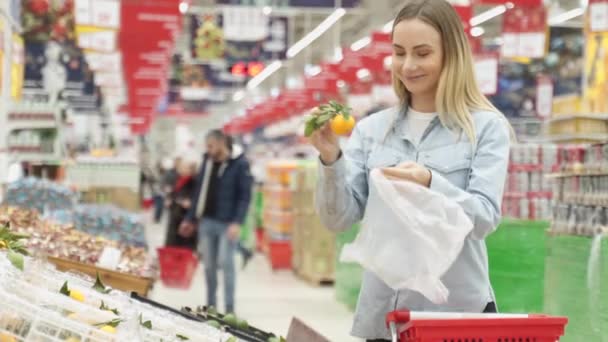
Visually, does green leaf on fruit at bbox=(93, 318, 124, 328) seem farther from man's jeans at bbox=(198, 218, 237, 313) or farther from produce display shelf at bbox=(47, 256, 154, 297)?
man's jeans at bbox=(198, 218, 237, 313)

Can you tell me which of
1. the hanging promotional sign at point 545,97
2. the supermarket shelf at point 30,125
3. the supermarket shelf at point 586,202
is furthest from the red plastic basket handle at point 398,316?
the hanging promotional sign at point 545,97

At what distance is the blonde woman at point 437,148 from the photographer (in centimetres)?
240

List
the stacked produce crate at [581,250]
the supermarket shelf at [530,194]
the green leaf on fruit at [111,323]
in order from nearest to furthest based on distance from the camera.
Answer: the green leaf on fruit at [111,323] < the stacked produce crate at [581,250] < the supermarket shelf at [530,194]

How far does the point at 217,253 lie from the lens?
28.1ft

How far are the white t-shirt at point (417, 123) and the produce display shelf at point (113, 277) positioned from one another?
6.52ft

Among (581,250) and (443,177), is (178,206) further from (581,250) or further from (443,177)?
(443,177)

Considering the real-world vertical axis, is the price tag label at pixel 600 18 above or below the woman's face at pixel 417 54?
above

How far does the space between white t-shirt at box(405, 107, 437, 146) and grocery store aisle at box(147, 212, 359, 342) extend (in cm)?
471

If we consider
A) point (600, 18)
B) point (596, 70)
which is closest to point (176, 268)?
point (600, 18)

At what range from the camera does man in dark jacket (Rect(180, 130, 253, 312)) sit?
8.47m

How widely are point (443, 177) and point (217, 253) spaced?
639 centimetres

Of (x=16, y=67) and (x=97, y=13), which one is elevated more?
(x=97, y=13)

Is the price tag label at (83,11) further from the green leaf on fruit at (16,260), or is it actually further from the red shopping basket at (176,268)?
the green leaf on fruit at (16,260)

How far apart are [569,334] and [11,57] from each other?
5.38 m
